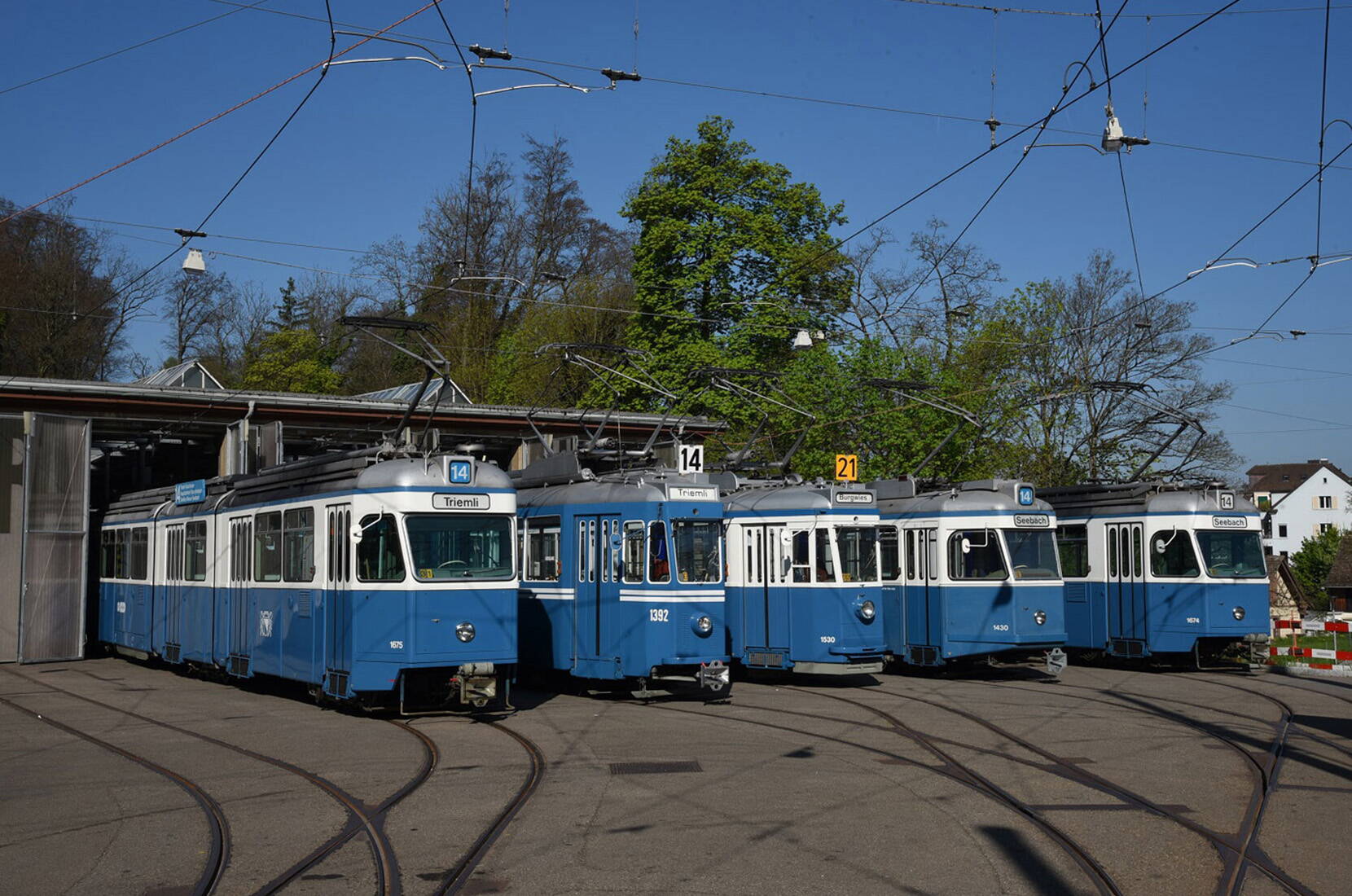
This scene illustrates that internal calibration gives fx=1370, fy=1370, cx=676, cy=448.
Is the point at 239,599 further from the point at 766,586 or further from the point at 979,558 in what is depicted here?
the point at 979,558

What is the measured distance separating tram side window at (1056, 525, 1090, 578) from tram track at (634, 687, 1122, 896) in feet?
23.6

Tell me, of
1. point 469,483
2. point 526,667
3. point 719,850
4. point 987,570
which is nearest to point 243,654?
point 526,667

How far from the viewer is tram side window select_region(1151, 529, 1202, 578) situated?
23625 mm

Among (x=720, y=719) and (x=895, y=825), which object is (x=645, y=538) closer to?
(x=720, y=719)

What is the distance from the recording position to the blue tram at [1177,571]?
2359 cm

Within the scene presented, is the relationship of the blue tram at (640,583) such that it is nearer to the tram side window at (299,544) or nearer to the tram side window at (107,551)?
the tram side window at (299,544)

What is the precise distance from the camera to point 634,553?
60.5ft

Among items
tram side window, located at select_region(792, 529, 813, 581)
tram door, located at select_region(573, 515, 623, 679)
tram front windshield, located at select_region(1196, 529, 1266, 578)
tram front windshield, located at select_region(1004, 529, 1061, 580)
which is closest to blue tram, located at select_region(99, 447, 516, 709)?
tram door, located at select_region(573, 515, 623, 679)

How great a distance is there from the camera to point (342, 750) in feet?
44.9

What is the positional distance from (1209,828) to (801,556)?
11.4 metres

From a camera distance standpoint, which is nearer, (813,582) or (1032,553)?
(813,582)

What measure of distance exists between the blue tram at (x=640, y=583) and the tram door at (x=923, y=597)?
4.66 metres

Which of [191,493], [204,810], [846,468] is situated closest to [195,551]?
[191,493]

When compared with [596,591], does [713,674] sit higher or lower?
lower
